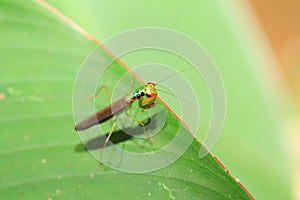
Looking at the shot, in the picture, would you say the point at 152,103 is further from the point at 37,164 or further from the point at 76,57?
the point at 37,164

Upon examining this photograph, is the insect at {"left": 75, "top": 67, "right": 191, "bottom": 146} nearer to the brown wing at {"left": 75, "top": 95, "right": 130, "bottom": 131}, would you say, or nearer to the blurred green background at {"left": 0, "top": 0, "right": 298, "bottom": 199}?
the brown wing at {"left": 75, "top": 95, "right": 130, "bottom": 131}

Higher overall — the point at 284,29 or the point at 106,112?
the point at 284,29

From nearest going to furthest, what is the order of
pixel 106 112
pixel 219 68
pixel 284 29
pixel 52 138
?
1. pixel 52 138
2. pixel 106 112
3. pixel 219 68
4. pixel 284 29

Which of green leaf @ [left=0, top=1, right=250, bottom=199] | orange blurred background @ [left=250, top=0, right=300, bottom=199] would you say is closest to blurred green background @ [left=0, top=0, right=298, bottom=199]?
green leaf @ [left=0, top=1, right=250, bottom=199]

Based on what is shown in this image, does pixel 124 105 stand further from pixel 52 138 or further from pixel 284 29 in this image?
pixel 284 29

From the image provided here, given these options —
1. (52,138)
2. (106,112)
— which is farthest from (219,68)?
(52,138)

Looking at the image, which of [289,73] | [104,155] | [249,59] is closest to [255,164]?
[249,59]
